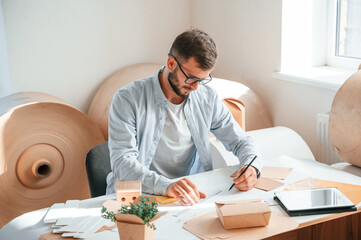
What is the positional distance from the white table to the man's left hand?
0.07 ft

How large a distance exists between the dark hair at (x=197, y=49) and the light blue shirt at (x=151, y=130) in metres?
0.22

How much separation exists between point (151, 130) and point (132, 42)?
1748 mm

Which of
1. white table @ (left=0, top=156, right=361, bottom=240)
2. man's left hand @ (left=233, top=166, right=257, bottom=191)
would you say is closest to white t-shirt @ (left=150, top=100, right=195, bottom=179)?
white table @ (left=0, top=156, right=361, bottom=240)

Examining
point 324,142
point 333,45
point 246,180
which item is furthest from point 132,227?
point 333,45

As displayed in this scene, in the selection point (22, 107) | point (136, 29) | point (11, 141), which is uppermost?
point (136, 29)

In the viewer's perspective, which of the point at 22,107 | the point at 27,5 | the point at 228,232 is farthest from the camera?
the point at 27,5

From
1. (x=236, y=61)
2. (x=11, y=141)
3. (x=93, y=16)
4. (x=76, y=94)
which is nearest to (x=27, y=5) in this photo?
(x=93, y=16)

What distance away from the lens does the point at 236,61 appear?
3541 millimetres

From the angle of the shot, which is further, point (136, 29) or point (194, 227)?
point (136, 29)

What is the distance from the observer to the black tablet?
5.48ft

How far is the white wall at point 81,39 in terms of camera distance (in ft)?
10.8

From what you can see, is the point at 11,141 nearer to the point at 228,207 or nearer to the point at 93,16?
the point at 93,16

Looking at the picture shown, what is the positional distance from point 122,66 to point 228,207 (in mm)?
2307

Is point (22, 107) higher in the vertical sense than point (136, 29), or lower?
lower
